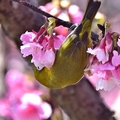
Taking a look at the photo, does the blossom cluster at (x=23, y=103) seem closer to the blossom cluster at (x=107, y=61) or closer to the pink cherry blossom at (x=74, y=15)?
the pink cherry blossom at (x=74, y=15)

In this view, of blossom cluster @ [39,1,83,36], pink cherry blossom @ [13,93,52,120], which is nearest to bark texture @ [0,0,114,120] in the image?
blossom cluster @ [39,1,83,36]

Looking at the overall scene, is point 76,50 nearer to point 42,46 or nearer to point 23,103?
point 42,46

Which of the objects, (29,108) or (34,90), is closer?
(29,108)

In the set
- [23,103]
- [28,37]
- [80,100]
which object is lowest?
[23,103]

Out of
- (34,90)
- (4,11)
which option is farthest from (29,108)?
(4,11)

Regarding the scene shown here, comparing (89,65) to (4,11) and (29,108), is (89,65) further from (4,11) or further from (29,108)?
(29,108)

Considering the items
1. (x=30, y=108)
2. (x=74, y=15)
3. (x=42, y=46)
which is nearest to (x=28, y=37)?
(x=42, y=46)
